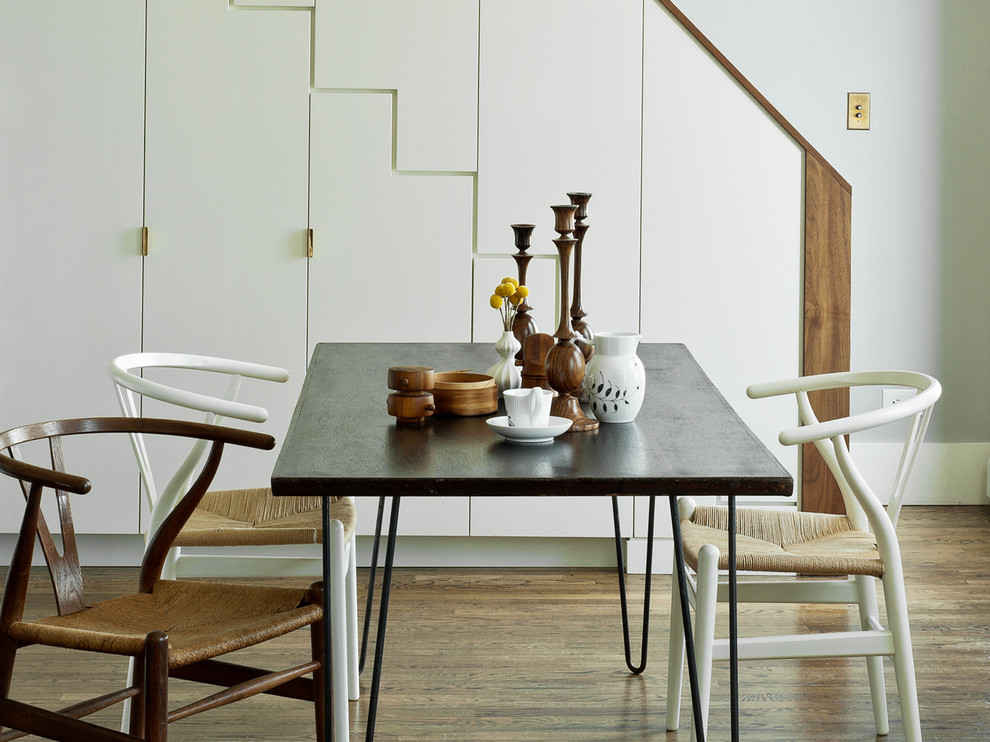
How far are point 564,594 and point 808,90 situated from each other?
2.17 m

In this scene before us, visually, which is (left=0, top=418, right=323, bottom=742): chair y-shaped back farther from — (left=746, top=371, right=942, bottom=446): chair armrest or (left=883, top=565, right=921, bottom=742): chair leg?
(left=883, top=565, right=921, bottom=742): chair leg

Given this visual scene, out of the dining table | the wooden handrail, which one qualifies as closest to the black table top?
the dining table

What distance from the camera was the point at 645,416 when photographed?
5.92 feet

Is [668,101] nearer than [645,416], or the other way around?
[645,416]

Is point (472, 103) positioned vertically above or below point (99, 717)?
above

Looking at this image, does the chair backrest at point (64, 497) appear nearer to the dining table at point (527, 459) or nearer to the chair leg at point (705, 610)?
the dining table at point (527, 459)

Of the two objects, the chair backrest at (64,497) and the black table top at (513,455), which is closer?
A: the black table top at (513,455)

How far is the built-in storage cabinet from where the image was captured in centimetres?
315

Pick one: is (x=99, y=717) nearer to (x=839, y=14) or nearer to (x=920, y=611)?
(x=920, y=611)

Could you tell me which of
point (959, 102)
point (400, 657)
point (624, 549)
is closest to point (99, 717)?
point (400, 657)

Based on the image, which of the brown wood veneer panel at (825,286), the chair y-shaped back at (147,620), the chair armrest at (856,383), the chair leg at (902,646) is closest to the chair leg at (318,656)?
the chair y-shaped back at (147,620)

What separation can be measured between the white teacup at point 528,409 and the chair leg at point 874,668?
859mm

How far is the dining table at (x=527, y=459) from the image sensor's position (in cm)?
136

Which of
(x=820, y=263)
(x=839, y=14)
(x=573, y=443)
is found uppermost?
(x=839, y=14)
